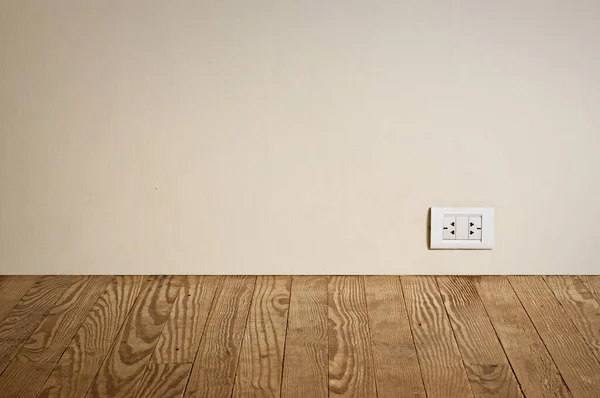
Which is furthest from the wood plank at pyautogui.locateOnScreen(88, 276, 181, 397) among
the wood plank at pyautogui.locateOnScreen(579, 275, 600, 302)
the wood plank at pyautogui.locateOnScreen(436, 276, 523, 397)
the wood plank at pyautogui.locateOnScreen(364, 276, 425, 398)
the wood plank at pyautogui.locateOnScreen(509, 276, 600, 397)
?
the wood plank at pyautogui.locateOnScreen(579, 275, 600, 302)

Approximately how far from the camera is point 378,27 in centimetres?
188

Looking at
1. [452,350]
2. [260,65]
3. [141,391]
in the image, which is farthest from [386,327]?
[260,65]

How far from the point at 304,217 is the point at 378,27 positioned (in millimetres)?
467

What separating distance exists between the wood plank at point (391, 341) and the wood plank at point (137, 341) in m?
0.43

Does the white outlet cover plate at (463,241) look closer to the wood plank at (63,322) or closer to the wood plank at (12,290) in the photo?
the wood plank at (63,322)

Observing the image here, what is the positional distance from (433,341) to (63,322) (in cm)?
76

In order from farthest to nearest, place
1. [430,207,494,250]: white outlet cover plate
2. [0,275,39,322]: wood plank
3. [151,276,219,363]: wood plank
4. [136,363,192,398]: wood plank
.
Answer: [430,207,494,250]: white outlet cover plate < [0,275,39,322]: wood plank < [151,276,219,363]: wood plank < [136,363,192,398]: wood plank

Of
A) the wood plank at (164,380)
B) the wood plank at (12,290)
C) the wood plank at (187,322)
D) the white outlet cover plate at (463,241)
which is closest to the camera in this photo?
the wood plank at (164,380)

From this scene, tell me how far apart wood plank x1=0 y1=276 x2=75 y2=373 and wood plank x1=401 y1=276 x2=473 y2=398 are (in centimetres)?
77

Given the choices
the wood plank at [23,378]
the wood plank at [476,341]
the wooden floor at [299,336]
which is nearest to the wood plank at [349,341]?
the wooden floor at [299,336]

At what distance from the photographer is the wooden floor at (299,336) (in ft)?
4.86

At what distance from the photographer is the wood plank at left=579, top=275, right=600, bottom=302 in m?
1.92

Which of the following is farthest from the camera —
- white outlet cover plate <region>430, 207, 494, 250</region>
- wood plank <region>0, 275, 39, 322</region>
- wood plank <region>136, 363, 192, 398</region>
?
white outlet cover plate <region>430, 207, 494, 250</region>

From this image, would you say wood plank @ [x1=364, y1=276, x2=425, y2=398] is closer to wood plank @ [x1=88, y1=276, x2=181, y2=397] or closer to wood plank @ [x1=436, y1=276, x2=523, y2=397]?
wood plank @ [x1=436, y1=276, x2=523, y2=397]
